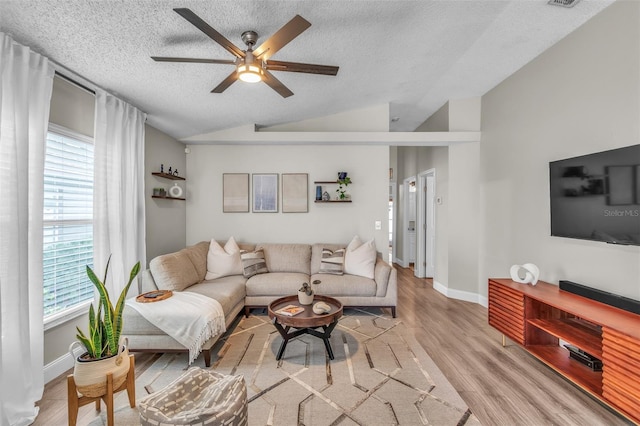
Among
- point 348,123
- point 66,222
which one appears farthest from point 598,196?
point 66,222

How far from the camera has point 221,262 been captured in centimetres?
381

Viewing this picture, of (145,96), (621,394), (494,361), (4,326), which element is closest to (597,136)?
(621,394)

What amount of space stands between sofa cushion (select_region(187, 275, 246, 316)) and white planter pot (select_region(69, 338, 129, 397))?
1103 mm

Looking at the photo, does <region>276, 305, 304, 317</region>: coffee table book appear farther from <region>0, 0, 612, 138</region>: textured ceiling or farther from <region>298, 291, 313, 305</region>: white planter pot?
<region>0, 0, 612, 138</region>: textured ceiling

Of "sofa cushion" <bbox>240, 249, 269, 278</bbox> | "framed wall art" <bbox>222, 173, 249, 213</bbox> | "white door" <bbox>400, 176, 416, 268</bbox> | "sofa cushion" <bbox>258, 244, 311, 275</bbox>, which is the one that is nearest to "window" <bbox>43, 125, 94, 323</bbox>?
"sofa cushion" <bbox>240, 249, 269, 278</bbox>

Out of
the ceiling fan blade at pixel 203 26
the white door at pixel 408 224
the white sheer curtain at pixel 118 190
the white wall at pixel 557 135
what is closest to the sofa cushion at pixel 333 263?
the white wall at pixel 557 135

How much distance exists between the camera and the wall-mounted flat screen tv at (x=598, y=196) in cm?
211

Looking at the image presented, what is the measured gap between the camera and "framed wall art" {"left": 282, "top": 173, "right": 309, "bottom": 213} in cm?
455

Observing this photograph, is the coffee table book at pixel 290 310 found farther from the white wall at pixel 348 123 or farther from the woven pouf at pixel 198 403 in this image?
the white wall at pixel 348 123

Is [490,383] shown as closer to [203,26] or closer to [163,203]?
[203,26]

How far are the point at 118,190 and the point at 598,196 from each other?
4.53m

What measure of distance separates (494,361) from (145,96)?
4.40m

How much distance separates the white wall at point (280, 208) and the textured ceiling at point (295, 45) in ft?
1.97

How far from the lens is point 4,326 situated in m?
1.81
